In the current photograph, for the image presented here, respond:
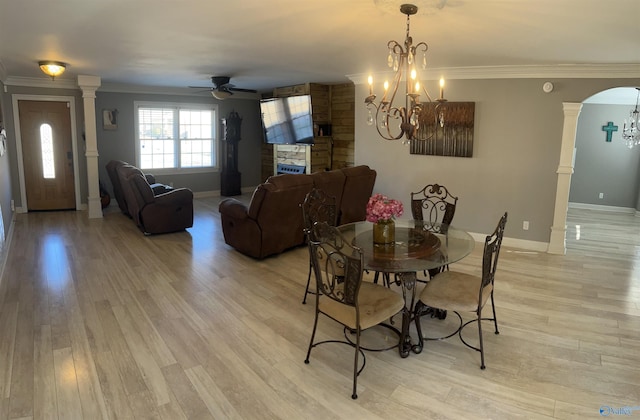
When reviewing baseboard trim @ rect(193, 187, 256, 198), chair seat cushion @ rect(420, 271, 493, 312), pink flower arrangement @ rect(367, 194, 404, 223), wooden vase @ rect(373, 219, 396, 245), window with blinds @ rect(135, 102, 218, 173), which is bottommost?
→ baseboard trim @ rect(193, 187, 256, 198)

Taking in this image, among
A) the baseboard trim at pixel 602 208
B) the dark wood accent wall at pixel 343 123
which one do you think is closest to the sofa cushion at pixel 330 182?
the dark wood accent wall at pixel 343 123

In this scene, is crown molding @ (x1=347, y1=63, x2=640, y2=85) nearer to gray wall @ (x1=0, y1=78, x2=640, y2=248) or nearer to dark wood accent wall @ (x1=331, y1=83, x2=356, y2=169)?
gray wall @ (x1=0, y1=78, x2=640, y2=248)

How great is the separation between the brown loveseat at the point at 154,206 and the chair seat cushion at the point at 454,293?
Answer: 4.27 meters

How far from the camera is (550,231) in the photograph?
17.8 feet

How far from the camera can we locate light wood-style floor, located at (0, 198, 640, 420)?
242 centimetres

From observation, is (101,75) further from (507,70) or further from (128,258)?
(507,70)

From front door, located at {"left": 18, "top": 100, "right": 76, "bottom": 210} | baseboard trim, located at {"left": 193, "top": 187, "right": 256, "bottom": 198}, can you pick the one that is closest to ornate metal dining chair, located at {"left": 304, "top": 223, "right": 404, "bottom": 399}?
front door, located at {"left": 18, "top": 100, "right": 76, "bottom": 210}

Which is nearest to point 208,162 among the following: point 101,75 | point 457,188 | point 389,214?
point 101,75

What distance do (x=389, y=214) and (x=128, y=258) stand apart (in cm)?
348

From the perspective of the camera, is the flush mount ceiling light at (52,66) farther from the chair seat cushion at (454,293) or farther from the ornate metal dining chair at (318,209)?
the chair seat cushion at (454,293)

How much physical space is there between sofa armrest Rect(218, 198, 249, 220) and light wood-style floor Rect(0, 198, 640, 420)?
0.54m

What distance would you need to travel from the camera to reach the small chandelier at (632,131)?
7.82 meters

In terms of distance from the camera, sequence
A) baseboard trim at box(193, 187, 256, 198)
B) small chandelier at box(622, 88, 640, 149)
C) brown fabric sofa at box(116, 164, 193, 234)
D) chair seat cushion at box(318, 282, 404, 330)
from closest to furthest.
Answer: chair seat cushion at box(318, 282, 404, 330)
brown fabric sofa at box(116, 164, 193, 234)
small chandelier at box(622, 88, 640, 149)
baseboard trim at box(193, 187, 256, 198)

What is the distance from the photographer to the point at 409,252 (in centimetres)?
293
